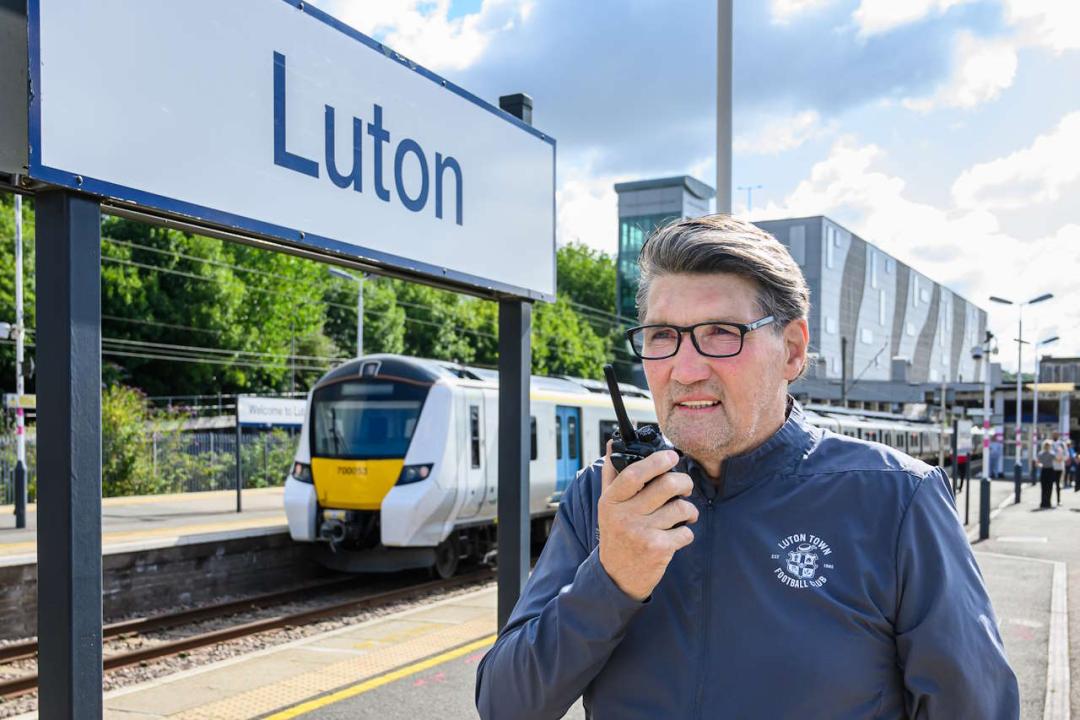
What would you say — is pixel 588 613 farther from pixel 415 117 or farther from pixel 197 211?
pixel 415 117

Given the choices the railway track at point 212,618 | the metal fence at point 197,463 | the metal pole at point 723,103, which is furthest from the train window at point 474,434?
the metal fence at point 197,463

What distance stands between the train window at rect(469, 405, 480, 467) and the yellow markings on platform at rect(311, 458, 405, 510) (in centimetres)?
105

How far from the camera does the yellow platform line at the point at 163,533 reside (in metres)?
11.3

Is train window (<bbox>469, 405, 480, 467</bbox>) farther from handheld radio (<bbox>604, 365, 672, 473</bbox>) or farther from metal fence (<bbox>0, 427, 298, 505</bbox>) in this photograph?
metal fence (<bbox>0, 427, 298, 505</bbox>)

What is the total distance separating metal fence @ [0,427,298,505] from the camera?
2220cm

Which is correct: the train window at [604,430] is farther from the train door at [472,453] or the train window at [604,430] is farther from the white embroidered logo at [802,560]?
the white embroidered logo at [802,560]

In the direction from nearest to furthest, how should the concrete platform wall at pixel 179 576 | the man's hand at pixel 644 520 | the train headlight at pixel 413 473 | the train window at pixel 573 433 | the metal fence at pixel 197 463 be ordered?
the man's hand at pixel 644 520, the concrete platform wall at pixel 179 576, the train headlight at pixel 413 473, the train window at pixel 573 433, the metal fence at pixel 197 463

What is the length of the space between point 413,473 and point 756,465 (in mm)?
10855

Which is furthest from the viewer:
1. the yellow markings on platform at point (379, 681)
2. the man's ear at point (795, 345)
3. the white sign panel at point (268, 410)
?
the white sign panel at point (268, 410)

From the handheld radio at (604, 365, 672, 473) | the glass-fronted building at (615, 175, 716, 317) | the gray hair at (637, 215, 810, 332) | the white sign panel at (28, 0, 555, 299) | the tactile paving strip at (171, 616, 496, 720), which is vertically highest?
the glass-fronted building at (615, 175, 716, 317)

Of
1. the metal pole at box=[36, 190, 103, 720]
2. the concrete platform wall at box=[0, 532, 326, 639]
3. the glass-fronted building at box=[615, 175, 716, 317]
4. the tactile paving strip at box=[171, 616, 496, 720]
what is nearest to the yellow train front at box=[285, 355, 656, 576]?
the concrete platform wall at box=[0, 532, 326, 639]

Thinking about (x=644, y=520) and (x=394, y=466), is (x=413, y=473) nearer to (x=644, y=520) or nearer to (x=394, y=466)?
(x=394, y=466)

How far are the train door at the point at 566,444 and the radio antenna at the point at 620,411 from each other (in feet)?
44.0

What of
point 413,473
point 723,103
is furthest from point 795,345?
point 413,473
